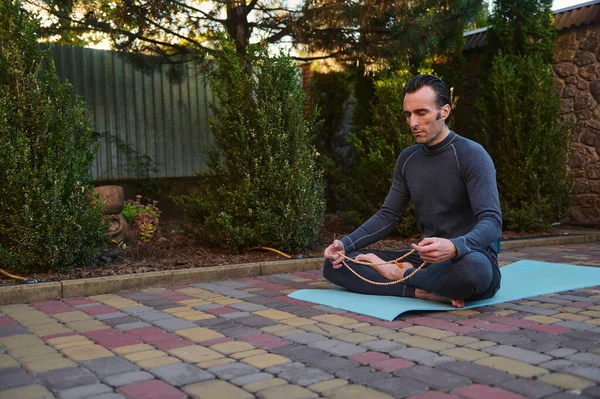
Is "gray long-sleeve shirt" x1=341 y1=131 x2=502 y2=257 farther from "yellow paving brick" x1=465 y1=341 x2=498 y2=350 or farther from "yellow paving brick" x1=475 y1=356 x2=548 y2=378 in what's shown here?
"yellow paving brick" x1=475 y1=356 x2=548 y2=378

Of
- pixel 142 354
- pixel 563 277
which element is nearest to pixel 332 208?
pixel 563 277

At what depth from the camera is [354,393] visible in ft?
8.09

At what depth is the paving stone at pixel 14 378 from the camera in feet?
8.73

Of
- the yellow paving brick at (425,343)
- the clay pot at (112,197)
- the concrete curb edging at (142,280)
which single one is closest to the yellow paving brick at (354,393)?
the yellow paving brick at (425,343)

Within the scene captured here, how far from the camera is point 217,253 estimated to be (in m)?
6.50

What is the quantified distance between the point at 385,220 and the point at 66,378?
2.60m

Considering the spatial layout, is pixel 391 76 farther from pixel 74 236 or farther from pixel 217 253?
pixel 74 236

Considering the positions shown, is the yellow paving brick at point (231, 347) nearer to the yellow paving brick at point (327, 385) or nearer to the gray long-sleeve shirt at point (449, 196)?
the yellow paving brick at point (327, 385)

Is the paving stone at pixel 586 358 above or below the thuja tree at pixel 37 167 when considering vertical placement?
below

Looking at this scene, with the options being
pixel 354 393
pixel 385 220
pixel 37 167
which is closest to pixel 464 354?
pixel 354 393

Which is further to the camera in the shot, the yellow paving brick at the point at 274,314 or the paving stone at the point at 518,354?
the yellow paving brick at the point at 274,314

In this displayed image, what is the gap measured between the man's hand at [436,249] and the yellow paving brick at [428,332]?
0.42 metres

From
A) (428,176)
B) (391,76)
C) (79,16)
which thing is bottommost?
(428,176)

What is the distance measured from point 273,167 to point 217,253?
3.50 feet
